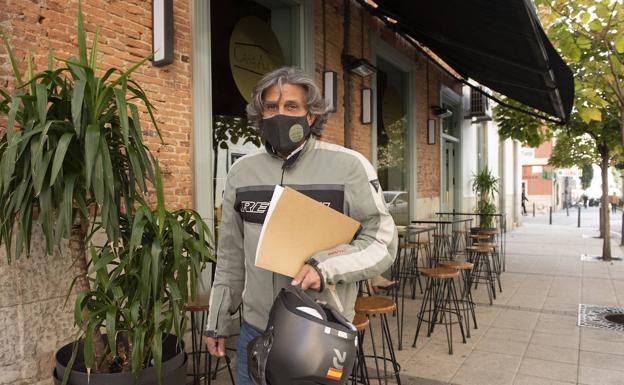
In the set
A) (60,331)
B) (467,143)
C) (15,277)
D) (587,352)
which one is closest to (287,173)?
(15,277)

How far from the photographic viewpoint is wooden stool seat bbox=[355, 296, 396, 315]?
3377 millimetres

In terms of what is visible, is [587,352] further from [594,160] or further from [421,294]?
[594,160]

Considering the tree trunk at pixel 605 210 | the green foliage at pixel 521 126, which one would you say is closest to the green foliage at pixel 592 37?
the green foliage at pixel 521 126

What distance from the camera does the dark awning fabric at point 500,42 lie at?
428cm

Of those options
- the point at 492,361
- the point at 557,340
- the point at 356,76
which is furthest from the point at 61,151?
the point at 356,76

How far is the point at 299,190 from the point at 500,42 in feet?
14.1

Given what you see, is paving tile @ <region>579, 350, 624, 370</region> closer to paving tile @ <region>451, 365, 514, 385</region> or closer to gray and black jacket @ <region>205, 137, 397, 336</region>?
paving tile @ <region>451, 365, 514, 385</region>

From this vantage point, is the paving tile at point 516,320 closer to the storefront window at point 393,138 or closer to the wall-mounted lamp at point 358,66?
the storefront window at point 393,138

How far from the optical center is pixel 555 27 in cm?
516

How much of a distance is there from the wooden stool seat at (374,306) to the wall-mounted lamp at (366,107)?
418 cm

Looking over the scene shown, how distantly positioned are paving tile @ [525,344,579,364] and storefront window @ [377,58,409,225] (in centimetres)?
413

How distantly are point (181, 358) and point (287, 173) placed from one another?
1.53 m

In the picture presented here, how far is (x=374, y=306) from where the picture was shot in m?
3.46

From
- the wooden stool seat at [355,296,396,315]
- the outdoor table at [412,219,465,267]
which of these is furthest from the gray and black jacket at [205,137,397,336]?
the outdoor table at [412,219,465,267]
